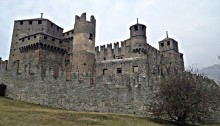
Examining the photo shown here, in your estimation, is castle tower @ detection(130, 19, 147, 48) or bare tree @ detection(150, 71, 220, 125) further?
castle tower @ detection(130, 19, 147, 48)

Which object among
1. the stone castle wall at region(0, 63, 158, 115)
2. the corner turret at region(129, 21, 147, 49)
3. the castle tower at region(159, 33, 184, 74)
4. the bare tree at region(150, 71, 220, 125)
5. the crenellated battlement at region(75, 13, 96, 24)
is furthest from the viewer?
the castle tower at region(159, 33, 184, 74)

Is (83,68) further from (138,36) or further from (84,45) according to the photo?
(138,36)

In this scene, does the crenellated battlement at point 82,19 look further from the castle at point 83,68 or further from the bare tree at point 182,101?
the bare tree at point 182,101

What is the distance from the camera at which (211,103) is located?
78.2 ft

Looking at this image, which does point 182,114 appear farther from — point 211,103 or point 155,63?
point 155,63

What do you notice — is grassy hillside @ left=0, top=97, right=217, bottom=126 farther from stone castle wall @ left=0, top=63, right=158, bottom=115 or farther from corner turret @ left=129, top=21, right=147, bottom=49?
corner turret @ left=129, top=21, right=147, bottom=49

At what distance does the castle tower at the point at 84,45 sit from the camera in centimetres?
4084

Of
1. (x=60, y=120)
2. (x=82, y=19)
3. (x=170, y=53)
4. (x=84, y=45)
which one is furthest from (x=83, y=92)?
(x=170, y=53)

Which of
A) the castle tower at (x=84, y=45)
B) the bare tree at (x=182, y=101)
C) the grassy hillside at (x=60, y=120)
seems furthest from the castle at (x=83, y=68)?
the grassy hillside at (x=60, y=120)

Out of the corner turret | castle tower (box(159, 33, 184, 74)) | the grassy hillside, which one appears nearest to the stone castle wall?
the grassy hillside

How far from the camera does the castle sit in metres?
27.3

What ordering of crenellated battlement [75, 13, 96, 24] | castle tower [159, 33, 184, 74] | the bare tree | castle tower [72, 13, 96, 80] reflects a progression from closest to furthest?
the bare tree → castle tower [72, 13, 96, 80] → crenellated battlement [75, 13, 96, 24] → castle tower [159, 33, 184, 74]

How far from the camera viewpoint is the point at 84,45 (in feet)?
136

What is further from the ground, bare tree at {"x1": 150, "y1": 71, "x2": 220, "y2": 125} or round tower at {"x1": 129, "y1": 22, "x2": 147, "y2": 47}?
round tower at {"x1": 129, "y1": 22, "x2": 147, "y2": 47}
